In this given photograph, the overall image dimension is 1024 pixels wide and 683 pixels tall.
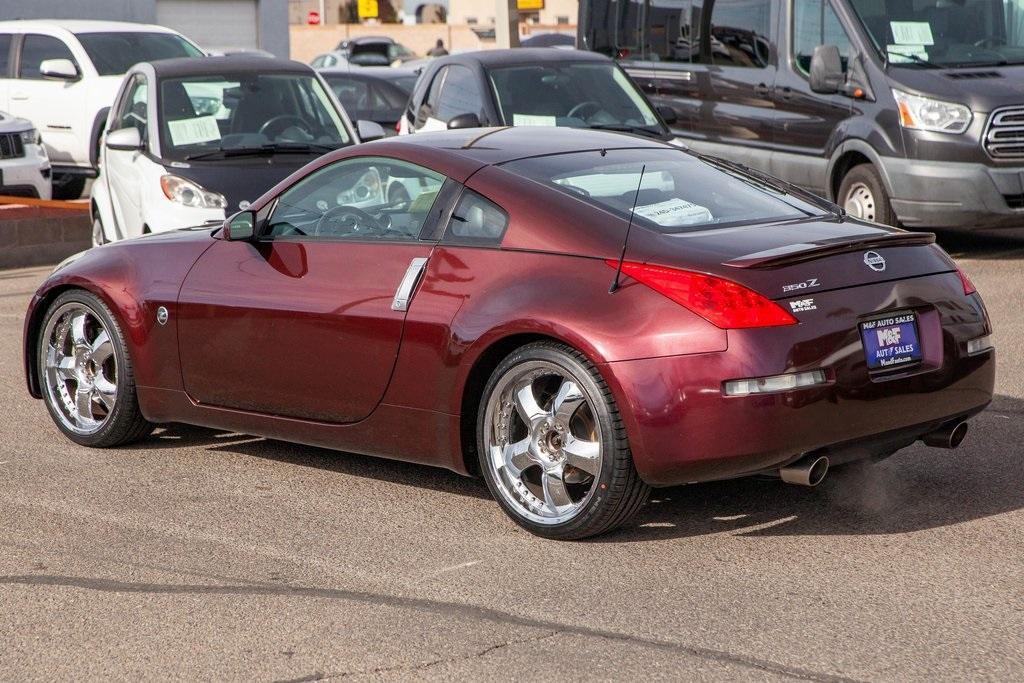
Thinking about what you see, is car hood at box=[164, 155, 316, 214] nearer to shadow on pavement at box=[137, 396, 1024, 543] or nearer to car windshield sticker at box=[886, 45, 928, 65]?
shadow on pavement at box=[137, 396, 1024, 543]

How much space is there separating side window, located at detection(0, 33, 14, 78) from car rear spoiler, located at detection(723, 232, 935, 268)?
48.5 feet

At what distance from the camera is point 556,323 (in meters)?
5.38

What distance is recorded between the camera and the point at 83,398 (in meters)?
7.19

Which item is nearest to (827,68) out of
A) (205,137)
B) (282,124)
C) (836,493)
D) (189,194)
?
(282,124)

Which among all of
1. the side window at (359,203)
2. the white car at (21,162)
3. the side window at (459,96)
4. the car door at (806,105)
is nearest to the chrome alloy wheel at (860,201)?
the car door at (806,105)

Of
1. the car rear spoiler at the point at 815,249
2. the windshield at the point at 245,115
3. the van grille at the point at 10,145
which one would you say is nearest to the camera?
the car rear spoiler at the point at 815,249

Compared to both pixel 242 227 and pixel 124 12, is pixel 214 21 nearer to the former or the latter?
pixel 124 12

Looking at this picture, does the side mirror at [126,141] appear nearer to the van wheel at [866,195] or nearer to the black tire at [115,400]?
the black tire at [115,400]

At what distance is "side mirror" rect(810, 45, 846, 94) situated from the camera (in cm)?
1224

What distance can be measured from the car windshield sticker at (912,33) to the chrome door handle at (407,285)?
734 cm

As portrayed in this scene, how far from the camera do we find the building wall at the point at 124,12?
90.1ft

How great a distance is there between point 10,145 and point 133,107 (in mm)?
3334

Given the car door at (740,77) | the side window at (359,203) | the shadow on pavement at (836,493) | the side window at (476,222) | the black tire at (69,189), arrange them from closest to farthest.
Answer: the shadow on pavement at (836,493) < the side window at (476,222) < the side window at (359,203) < the car door at (740,77) < the black tire at (69,189)

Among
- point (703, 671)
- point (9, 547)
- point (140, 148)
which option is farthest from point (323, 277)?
point (140, 148)
